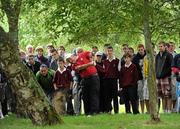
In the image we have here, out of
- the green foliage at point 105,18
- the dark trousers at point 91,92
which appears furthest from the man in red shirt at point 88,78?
the green foliage at point 105,18

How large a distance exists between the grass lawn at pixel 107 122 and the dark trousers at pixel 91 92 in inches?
24.4

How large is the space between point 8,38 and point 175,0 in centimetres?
415

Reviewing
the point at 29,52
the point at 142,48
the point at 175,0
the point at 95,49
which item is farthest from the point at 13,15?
the point at 175,0

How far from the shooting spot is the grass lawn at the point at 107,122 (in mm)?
11703

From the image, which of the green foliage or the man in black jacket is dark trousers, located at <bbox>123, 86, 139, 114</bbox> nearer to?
the man in black jacket

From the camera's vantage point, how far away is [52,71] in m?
15.4

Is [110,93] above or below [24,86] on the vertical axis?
below

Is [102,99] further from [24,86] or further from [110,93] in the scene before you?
[24,86]

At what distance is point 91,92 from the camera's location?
578 inches

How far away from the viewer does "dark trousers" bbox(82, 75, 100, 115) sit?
14578 mm

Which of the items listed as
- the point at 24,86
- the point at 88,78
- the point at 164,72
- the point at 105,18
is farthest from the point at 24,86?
the point at 164,72

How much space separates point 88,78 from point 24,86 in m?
2.94

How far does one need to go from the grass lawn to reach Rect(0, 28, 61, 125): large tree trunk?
351 mm

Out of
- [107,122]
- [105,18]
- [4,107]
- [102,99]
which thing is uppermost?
[105,18]
